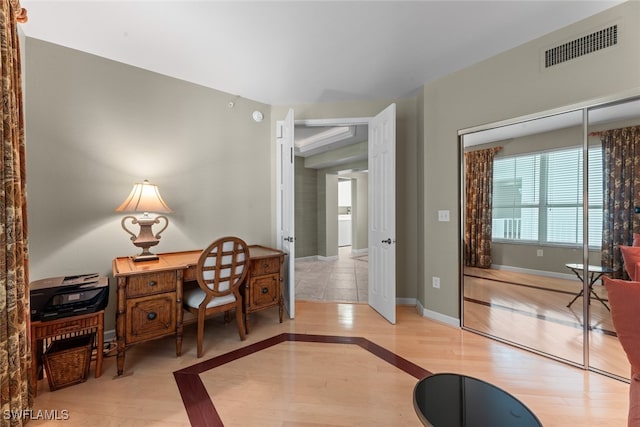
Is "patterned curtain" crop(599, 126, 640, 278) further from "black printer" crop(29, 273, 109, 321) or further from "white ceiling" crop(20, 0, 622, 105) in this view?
"black printer" crop(29, 273, 109, 321)

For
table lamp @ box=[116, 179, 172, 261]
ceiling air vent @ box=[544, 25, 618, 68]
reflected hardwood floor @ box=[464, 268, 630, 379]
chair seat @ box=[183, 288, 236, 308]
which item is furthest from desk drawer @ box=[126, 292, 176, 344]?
ceiling air vent @ box=[544, 25, 618, 68]

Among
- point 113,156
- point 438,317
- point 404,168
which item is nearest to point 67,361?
point 113,156

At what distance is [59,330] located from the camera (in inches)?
66.2

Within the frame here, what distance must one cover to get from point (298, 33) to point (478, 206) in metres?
2.30

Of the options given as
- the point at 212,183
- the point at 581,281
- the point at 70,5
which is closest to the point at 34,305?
the point at 212,183

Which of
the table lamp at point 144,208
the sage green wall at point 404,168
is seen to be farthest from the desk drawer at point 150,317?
the sage green wall at point 404,168

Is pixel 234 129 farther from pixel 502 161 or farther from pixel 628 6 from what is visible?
pixel 628 6

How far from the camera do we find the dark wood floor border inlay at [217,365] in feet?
4.89

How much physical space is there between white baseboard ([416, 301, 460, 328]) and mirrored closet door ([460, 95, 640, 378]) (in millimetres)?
110

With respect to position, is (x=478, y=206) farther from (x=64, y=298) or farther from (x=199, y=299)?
(x=64, y=298)

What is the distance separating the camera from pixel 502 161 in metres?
2.40

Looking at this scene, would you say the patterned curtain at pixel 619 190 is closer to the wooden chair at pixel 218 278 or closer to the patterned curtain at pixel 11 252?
the wooden chair at pixel 218 278

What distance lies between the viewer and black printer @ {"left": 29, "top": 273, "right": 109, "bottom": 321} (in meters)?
1.65

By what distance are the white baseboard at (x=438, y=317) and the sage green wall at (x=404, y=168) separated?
309 mm
